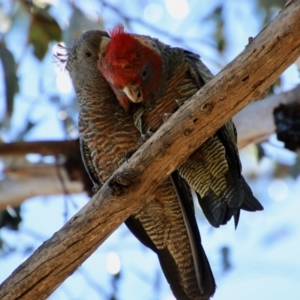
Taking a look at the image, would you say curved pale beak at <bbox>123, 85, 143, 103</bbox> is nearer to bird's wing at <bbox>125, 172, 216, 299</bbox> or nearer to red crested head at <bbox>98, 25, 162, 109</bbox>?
red crested head at <bbox>98, 25, 162, 109</bbox>

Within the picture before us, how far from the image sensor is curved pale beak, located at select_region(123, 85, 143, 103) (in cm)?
340

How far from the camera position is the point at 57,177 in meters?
4.93

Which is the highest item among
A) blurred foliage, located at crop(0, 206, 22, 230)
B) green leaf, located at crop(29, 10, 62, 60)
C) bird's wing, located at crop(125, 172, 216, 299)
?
bird's wing, located at crop(125, 172, 216, 299)

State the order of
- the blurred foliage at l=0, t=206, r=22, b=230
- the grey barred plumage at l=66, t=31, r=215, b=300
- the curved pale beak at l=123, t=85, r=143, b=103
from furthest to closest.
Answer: the blurred foliage at l=0, t=206, r=22, b=230 → the grey barred plumage at l=66, t=31, r=215, b=300 → the curved pale beak at l=123, t=85, r=143, b=103

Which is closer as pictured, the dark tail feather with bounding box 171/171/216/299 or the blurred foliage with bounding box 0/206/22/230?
the dark tail feather with bounding box 171/171/216/299

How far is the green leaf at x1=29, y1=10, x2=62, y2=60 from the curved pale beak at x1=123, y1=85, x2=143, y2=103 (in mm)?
1599

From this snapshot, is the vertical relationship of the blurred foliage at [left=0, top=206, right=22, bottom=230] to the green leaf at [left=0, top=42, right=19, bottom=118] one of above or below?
below

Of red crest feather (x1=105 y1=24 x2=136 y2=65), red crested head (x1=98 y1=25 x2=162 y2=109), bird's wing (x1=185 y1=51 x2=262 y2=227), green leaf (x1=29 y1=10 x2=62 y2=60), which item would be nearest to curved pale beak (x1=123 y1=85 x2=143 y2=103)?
red crested head (x1=98 y1=25 x2=162 y2=109)

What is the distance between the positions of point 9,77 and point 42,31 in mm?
728

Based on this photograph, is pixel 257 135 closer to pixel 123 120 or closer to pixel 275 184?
pixel 123 120

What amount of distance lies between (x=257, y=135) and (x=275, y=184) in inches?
96.4

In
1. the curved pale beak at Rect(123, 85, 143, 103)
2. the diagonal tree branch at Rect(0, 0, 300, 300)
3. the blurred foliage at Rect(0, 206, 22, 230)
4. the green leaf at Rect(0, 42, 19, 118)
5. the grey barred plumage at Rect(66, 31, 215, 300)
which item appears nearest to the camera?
the diagonal tree branch at Rect(0, 0, 300, 300)

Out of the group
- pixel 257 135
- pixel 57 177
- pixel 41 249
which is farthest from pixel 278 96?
pixel 41 249

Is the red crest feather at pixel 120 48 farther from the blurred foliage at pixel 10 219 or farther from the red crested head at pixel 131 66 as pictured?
the blurred foliage at pixel 10 219
